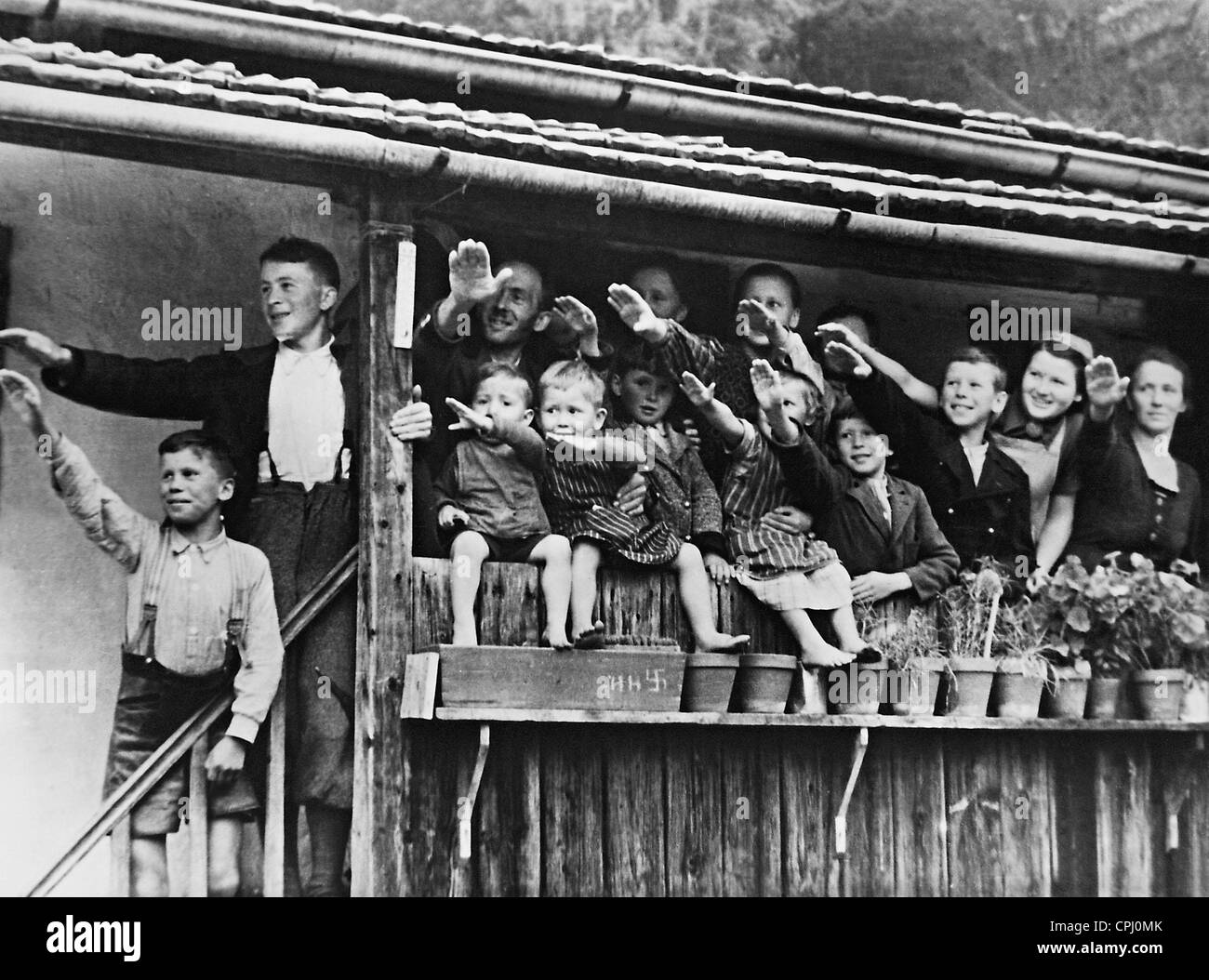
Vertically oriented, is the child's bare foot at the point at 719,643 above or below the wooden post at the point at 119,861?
above

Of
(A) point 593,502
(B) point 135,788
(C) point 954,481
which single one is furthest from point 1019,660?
(B) point 135,788

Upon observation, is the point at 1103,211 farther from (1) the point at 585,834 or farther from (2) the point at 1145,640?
(1) the point at 585,834

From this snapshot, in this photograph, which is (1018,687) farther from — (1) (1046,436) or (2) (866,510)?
(1) (1046,436)

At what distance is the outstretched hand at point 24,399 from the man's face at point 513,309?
1.77m

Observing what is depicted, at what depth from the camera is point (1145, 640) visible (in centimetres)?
834

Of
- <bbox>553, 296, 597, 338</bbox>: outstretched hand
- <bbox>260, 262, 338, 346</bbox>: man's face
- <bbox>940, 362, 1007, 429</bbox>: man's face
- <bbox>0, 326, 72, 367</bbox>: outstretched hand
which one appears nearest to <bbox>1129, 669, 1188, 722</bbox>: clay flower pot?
<bbox>940, 362, 1007, 429</bbox>: man's face

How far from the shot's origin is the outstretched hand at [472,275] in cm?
752

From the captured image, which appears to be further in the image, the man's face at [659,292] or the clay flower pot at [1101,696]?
the clay flower pot at [1101,696]

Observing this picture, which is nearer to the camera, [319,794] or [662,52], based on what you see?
[319,794]

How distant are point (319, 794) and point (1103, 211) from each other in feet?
14.4

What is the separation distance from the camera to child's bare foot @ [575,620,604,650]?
7.49 m

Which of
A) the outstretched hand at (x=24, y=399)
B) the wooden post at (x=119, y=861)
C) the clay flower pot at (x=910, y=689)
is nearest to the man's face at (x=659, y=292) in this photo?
the clay flower pot at (x=910, y=689)

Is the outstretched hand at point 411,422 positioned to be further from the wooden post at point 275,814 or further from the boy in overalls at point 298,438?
the wooden post at point 275,814

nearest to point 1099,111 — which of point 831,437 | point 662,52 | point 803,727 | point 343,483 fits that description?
point 662,52
